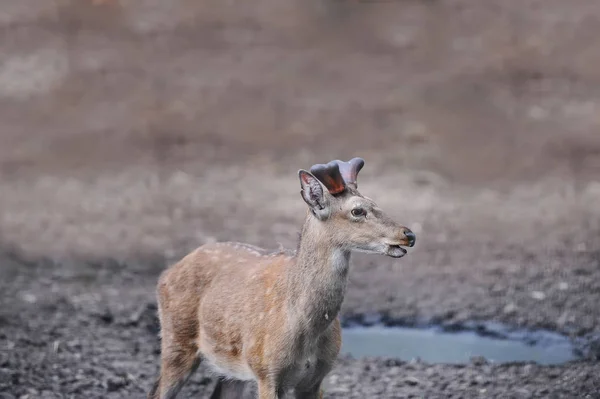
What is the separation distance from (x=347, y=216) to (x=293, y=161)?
10151 mm

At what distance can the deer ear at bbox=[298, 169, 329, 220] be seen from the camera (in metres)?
6.93

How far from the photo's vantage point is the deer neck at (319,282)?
6.96 meters

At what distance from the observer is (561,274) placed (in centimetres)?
1172

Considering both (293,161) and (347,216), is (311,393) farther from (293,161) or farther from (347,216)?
(293,161)

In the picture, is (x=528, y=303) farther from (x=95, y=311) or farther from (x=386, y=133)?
(x=386, y=133)

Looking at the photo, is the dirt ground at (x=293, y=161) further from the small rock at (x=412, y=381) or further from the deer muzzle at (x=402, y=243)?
the deer muzzle at (x=402, y=243)

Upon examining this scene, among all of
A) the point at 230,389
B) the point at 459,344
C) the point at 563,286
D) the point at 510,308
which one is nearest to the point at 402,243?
the point at 230,389

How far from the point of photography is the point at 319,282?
275 inches

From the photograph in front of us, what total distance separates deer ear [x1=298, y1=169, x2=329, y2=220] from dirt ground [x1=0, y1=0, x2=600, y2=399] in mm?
2448

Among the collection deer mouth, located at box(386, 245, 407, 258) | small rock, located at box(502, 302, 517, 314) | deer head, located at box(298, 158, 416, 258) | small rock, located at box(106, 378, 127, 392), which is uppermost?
deer head, located at box(298, 158, 416, 258)

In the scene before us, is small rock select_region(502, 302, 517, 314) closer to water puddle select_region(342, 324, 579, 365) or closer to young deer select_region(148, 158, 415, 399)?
water puddle select_region(342, 324, 579, 365)

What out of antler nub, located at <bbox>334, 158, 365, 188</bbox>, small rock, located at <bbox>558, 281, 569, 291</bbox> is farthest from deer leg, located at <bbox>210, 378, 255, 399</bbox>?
small rock, located at <bbox>558, 281, 569, 291</bbox>

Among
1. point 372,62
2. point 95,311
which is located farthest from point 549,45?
point 95,311

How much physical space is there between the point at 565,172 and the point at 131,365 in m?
8.72
